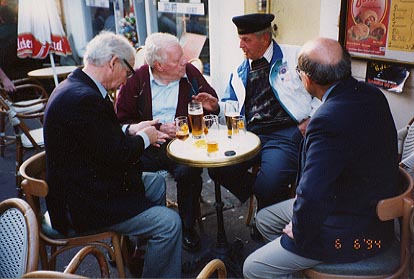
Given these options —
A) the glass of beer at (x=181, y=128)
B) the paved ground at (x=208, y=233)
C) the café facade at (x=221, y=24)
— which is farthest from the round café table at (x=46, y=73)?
the glass of beer at (x=181, y=128)

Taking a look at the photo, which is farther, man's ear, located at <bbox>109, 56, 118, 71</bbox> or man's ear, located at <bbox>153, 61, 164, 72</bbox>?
man's ear, located at <bbox>153, 61, 164, 72</bbox>

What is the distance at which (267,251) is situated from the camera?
1812mm

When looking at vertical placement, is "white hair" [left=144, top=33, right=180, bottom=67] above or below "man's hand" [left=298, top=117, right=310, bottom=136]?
above

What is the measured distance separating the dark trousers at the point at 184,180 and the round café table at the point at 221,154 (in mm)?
227

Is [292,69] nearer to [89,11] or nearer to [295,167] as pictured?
[295,167]

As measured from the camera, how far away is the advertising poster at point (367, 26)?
293 cm

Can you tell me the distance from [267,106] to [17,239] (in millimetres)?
2147

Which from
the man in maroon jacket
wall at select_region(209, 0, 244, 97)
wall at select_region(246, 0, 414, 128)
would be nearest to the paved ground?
the man in maroon jacket

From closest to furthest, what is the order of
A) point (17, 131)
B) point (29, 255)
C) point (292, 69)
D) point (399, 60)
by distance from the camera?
1. point (29, 255)
2. point (399, 60)
3. point (292, 69)
4. point (17, 131)

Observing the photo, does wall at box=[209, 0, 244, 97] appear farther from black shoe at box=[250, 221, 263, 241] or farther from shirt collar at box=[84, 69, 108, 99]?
shirt collar at box=[84, 69, 108, 99]

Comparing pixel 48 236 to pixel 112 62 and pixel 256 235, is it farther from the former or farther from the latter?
pixel 256 235

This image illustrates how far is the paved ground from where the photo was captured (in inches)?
110

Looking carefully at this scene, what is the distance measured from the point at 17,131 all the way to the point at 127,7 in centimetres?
319

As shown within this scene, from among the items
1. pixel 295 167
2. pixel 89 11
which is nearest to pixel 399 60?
pixel 295 167
